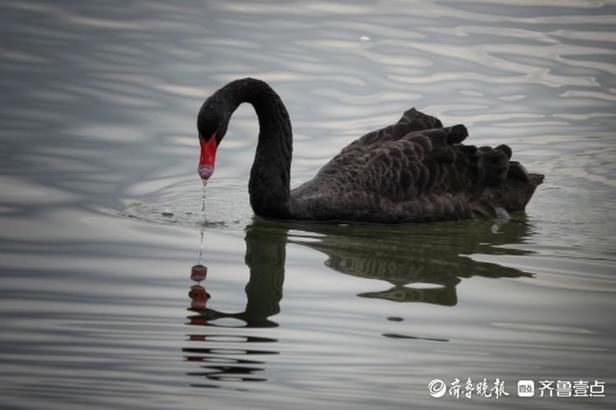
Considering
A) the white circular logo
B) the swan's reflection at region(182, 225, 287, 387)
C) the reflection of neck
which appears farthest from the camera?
the reflection of neck

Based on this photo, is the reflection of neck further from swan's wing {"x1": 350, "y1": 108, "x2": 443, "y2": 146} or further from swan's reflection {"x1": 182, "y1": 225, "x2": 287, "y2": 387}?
swan's wing {"x1": 350, "y1": 108, "x2": 443, "y2": 146}

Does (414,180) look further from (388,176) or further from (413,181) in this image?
(388,176)

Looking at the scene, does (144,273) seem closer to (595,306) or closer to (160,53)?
(595,306)

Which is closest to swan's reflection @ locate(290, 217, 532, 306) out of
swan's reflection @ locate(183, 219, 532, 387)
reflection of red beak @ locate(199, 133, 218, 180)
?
swan's reflection @ locate(183, 219, 532, 387)

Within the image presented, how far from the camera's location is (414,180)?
8641 mm

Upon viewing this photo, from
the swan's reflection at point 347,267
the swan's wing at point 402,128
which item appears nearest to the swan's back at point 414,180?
the swan's wing at point 402,128

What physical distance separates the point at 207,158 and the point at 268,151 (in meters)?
1.06

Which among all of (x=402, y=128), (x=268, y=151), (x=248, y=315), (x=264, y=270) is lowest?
(x=248, y=315)

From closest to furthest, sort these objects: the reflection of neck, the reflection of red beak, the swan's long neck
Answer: the reflection of neck < the reflection of red beak < the swan's long neck

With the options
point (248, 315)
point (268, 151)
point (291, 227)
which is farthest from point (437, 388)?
point (268, 151)

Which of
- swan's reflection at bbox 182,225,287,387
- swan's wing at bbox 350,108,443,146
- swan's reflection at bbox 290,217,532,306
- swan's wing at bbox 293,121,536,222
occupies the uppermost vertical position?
swan's wing at bbox 350,108,443,146

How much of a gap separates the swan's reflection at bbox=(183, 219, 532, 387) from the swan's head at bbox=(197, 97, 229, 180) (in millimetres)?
531

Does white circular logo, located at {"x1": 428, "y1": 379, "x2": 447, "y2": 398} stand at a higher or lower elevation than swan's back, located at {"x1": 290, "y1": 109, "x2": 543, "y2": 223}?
lower

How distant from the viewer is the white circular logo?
16.6 ft
